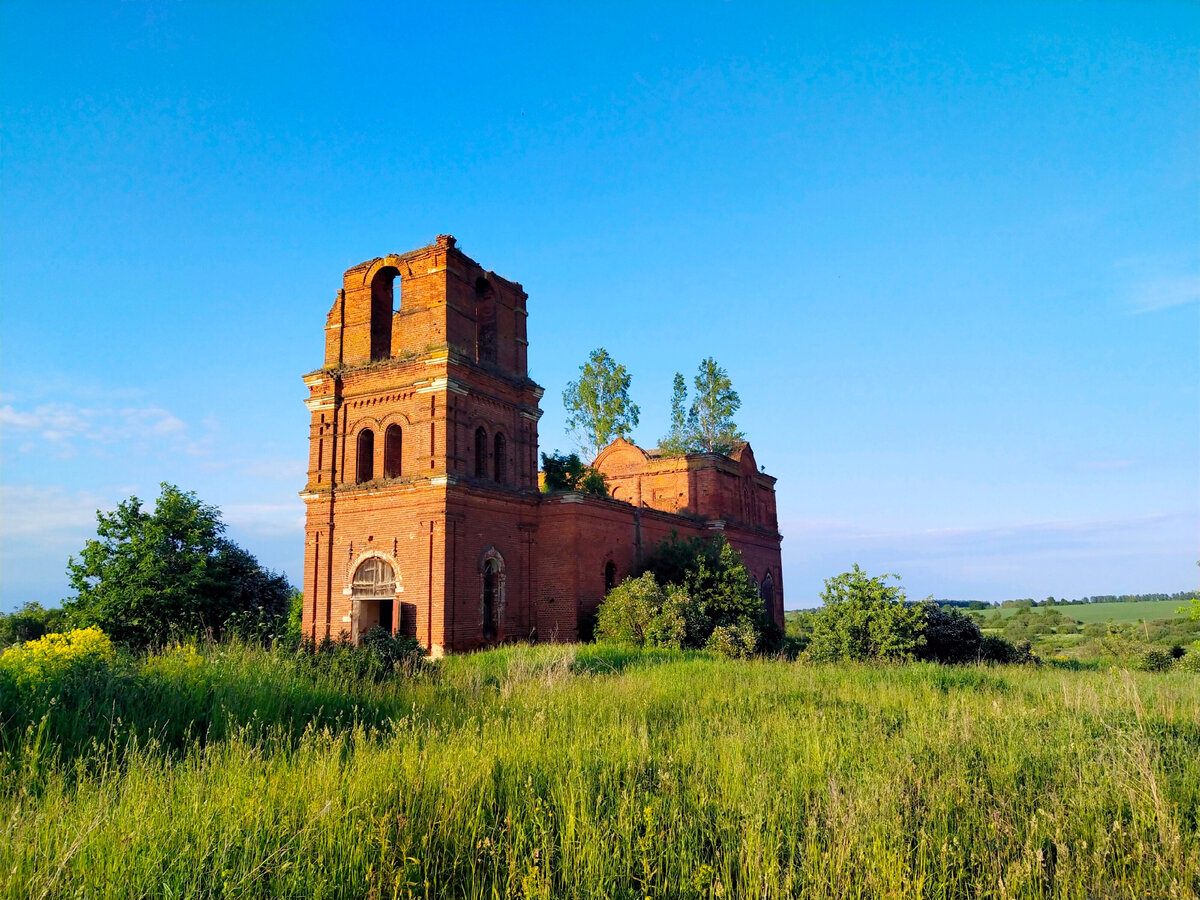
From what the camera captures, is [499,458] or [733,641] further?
[499,458]

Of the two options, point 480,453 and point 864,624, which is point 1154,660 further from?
point 480,453

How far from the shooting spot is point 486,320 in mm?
23266

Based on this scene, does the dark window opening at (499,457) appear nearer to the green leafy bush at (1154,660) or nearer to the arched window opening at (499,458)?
the arched window opening at (499,458)

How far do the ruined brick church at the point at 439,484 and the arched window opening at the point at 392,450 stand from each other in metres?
0.06

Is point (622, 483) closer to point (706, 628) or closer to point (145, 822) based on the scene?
point (706, 628)

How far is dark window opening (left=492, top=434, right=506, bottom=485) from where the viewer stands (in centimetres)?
Result: 2228

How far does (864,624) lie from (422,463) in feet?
41.1

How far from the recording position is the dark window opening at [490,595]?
67.5 ft

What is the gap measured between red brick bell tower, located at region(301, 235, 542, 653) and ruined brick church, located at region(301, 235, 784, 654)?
4cm

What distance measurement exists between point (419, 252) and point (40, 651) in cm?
1472

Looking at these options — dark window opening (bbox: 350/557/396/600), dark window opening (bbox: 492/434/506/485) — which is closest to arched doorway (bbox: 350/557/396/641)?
dark window opening (bbox: 350/557/396/600)

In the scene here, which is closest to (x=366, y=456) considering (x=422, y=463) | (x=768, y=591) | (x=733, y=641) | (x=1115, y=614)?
(x=422, y=463)

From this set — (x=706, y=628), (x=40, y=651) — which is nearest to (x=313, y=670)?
(x=40, y=651)

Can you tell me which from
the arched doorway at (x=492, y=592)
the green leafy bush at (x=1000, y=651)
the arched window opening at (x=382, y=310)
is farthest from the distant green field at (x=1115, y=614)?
the arched window opening at (x=382, y=310)
